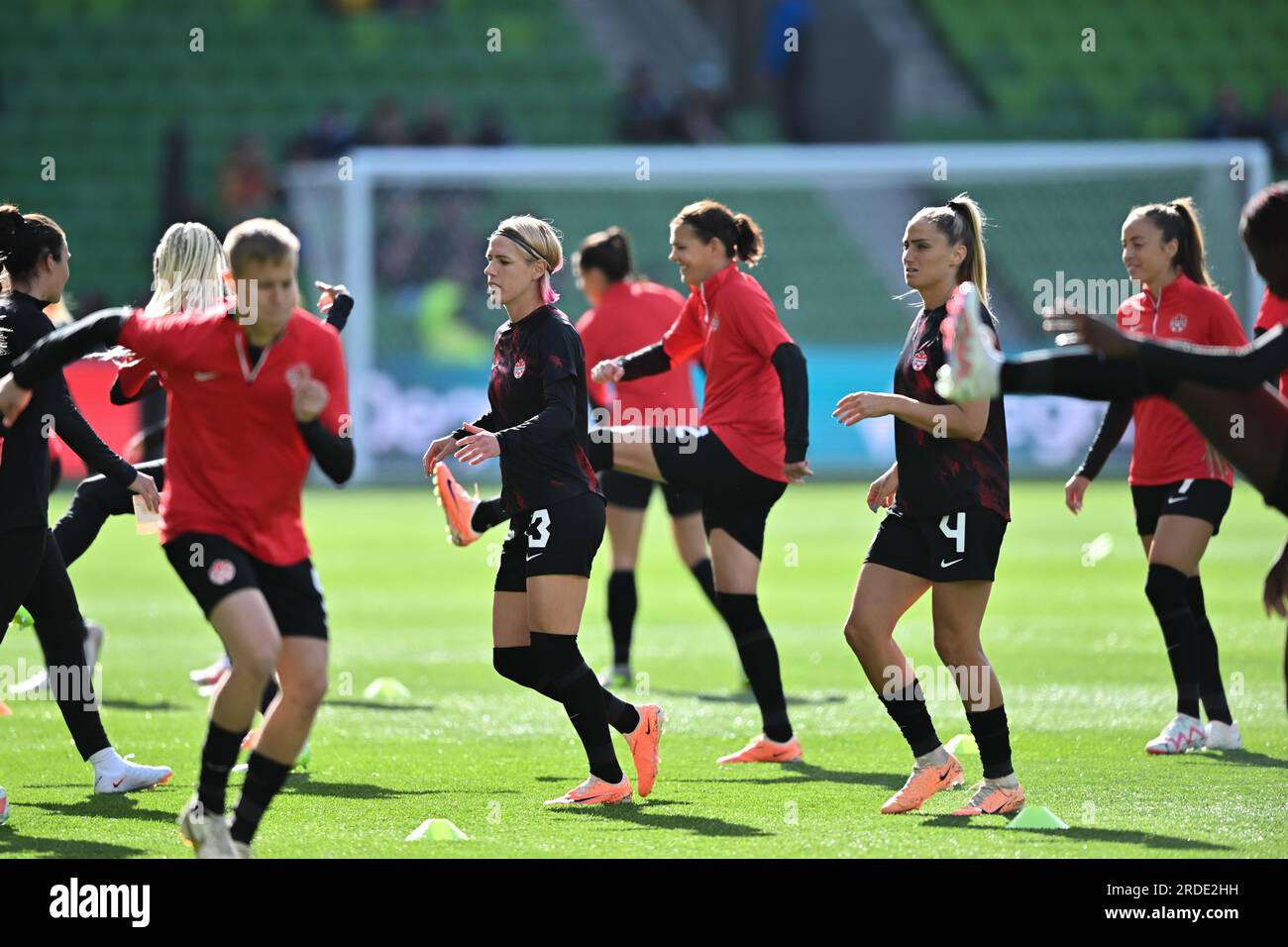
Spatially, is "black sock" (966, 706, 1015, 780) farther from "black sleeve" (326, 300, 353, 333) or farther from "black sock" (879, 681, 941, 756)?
"black sleeve" (326, 300, 353, 333)

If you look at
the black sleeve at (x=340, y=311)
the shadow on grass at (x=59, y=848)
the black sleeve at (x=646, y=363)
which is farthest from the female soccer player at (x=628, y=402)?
the shadow on grass at (x=59, y=848)

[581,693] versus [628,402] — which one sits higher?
[628,402]

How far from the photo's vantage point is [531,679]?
696 cm

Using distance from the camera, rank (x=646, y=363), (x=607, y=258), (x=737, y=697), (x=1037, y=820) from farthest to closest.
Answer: (x=607, y=258), (x=737, y=697), (x=646, y=363), (x=1037, y=820)

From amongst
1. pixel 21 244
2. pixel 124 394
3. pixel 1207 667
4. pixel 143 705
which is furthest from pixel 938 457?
pixel 143 705

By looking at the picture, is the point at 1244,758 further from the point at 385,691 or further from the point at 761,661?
the point at 385,691

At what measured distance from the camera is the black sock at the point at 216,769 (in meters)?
5.34

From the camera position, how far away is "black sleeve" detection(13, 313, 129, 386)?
5344 mm

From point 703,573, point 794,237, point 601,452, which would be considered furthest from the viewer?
point 794,237

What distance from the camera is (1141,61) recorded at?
31.3 meters

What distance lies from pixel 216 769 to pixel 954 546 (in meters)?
2.72

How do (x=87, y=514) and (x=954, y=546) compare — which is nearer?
(x=954, y=546)

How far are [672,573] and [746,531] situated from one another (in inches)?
332
